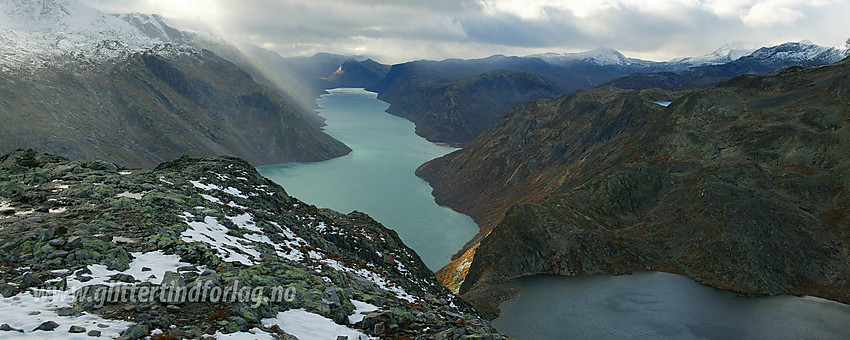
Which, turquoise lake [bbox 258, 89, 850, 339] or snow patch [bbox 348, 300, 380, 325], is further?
turquoise lake [bbox 258, 89, 850, 339]

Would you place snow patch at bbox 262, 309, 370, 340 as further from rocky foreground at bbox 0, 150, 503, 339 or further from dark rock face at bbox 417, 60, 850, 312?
dark rock face at bbox 417, 60, 850, 312

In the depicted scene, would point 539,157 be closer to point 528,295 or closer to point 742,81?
point 742,81

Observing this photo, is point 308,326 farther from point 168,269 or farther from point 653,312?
point 653,312

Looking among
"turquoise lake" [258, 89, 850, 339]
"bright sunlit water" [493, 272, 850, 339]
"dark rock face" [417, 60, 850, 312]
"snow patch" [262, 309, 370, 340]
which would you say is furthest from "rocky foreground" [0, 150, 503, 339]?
"dark rock face" [417, 60, 850, 312]

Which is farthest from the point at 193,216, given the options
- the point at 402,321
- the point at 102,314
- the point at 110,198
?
the point at 402,321

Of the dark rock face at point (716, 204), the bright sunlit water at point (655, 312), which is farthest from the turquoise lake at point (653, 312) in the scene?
the dark rock face at point (716, 204)

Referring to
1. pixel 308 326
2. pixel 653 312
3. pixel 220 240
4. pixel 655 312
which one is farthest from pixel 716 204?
pixel 220 240
